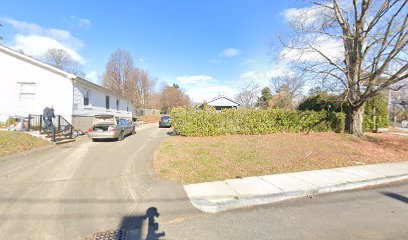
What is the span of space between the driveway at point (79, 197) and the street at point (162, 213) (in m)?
0.02

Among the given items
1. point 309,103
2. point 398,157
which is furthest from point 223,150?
point 309,103

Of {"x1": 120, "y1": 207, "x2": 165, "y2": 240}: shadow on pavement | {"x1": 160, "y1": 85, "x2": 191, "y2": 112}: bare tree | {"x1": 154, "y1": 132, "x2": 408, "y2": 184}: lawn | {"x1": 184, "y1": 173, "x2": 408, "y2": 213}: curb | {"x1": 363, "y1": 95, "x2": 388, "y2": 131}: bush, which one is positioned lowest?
{"x1": 120, "y1": 207, "x2": 165, "y2": 240}: shadow on pavement

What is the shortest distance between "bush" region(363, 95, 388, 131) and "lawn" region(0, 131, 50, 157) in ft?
78.4

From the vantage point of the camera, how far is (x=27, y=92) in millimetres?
13523

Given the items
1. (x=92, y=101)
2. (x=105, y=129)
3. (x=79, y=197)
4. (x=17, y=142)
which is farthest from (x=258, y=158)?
(x=92, y=101)

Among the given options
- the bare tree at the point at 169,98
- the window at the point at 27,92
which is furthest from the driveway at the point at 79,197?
the bare tree at the point at 169,98

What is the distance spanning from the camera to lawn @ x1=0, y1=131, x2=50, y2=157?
7.85 meters

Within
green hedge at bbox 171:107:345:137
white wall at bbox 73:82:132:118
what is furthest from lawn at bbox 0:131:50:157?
green hedge at bbox 171:107:345:137

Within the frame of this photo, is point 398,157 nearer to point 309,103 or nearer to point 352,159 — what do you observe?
point 352,159

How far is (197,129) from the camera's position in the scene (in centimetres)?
1270

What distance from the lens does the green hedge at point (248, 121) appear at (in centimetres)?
1274

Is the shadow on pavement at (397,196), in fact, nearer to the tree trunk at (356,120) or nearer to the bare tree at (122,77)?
the tree trunk at (356,120)

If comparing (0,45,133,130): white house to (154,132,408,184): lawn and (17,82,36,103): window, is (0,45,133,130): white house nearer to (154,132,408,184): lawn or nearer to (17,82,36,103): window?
(17,82,36,103): window

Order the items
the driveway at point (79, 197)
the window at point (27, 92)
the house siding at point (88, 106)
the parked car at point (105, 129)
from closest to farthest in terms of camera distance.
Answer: the driveway at point (79, 197), the parked car at point (105, 129), the window at point (27, 92), the house siding at point (88, 106)
